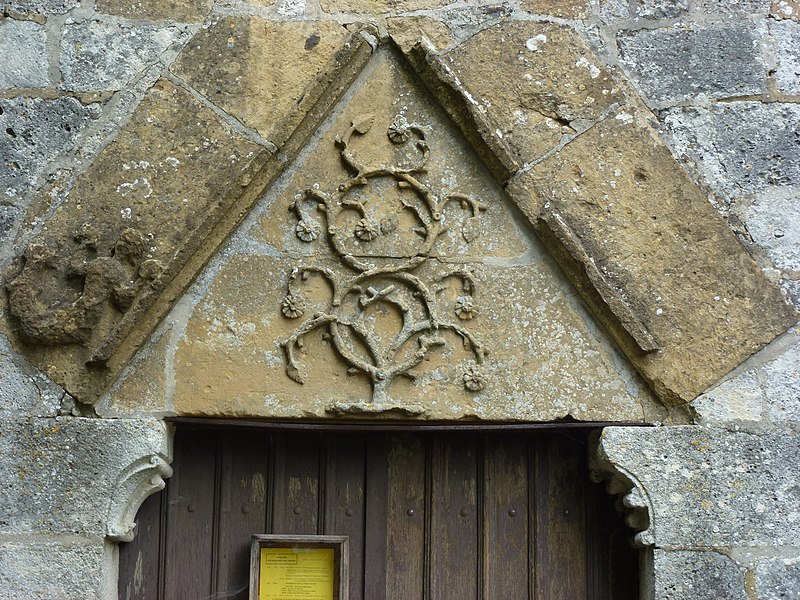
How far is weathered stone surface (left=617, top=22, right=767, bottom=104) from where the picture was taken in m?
2.31

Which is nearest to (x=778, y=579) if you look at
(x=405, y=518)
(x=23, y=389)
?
(x=405, y=518)

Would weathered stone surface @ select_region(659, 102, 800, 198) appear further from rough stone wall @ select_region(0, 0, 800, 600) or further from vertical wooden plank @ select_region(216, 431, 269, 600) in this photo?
vertical wooden plank @ select_region(216, 431, 269, 600)

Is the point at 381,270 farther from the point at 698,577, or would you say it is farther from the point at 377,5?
the point at 698,577

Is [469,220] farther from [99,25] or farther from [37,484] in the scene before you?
[37,484]

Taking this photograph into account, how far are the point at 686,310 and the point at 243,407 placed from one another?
106cm

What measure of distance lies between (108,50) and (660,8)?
1370mm

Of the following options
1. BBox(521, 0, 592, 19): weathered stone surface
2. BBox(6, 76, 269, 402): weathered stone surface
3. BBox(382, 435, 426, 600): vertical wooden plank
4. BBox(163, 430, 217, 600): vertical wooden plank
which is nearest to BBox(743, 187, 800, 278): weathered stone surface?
BBox(521, 0, 592, 19): weathered stone surface

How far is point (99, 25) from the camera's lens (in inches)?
91.1

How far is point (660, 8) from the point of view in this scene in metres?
2.35

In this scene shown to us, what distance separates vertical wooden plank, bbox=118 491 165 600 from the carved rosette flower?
54cm

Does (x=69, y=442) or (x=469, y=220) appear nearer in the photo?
(x=69, y=442)

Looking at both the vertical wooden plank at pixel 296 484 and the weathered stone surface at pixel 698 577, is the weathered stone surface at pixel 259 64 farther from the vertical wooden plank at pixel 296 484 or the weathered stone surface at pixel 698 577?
the weathered stone surface at pixel 698 577

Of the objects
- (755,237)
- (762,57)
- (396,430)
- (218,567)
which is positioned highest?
(762,57)

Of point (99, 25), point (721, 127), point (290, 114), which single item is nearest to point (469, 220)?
point (290, 114)
